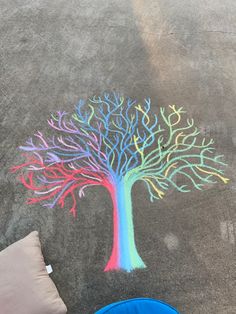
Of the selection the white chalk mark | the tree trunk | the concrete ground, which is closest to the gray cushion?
the concrete ground

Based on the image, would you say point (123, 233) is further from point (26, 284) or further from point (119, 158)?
point (26, 284)

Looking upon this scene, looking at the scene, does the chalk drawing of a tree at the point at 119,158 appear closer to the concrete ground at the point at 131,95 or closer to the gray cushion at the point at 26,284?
the concrete ground at the point at 131,95

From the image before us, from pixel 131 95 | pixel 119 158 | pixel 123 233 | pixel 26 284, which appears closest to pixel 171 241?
pixel 123 233

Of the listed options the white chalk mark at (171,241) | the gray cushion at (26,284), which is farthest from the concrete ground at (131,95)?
the gray cushion at (26,284)

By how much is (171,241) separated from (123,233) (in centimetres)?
34

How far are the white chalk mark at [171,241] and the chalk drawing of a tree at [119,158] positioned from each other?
23 cm

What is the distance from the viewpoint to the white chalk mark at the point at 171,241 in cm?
250

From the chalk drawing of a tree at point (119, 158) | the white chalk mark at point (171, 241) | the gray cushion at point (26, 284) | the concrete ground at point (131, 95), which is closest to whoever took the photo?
the gray cushion at point (26, 284)

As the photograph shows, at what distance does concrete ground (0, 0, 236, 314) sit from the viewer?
2393 mm

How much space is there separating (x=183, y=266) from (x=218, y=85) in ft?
5.94

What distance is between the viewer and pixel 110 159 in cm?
285

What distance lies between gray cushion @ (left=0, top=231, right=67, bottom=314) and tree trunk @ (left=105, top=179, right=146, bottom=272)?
0.43m

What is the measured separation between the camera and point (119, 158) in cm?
286

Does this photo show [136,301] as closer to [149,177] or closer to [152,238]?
[152,238]
